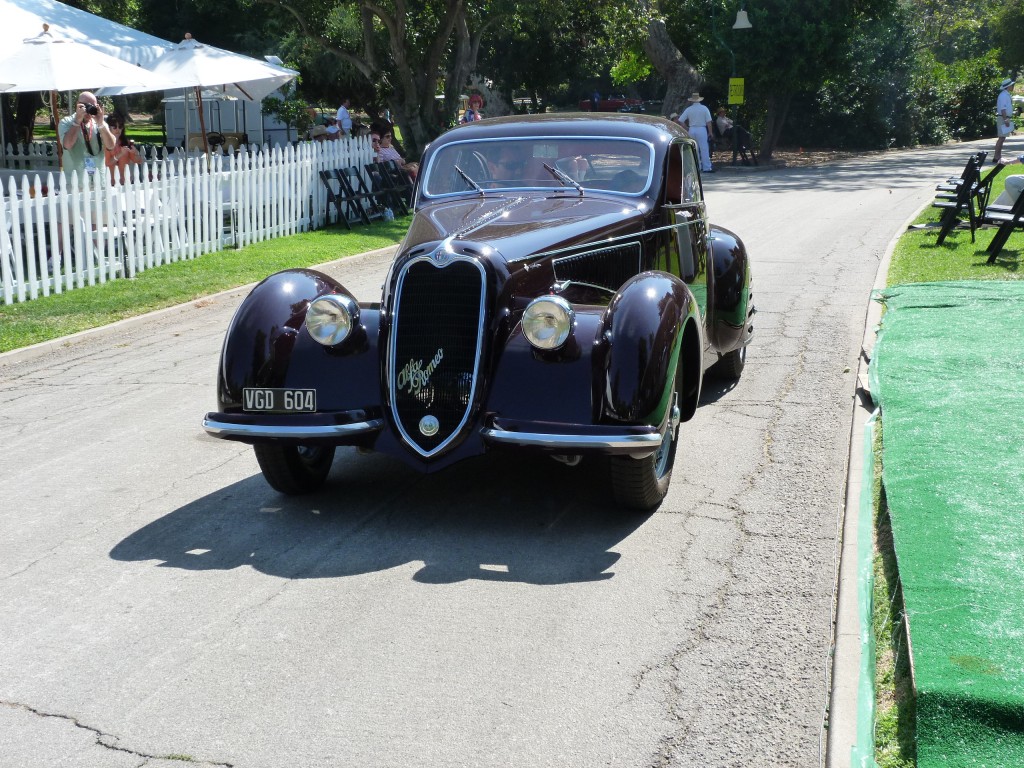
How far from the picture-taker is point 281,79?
19672 mm

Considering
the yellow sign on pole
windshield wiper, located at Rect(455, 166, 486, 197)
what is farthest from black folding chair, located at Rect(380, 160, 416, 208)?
the yellow sign on pole

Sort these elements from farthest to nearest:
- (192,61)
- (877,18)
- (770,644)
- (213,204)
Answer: (877,18)
(192,61)
(213,204)
(770,644)

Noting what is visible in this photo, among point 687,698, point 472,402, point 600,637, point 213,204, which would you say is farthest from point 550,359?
point 213,204

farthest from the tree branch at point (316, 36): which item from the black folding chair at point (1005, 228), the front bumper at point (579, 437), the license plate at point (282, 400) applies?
the front bumper at point (579, 437)

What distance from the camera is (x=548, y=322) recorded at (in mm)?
5223

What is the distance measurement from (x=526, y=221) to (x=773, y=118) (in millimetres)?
29457

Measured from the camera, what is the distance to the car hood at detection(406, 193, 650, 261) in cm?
583

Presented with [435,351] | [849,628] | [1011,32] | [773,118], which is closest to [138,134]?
[773,118]

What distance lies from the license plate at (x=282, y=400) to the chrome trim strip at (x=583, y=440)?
992 millimetres

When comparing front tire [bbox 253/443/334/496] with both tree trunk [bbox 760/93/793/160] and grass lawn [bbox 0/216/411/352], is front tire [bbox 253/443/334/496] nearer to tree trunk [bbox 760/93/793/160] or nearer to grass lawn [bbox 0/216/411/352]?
grass lawn [bbox 0/216/411/352]

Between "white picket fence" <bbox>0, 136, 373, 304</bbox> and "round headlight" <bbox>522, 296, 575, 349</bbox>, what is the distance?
294 inches

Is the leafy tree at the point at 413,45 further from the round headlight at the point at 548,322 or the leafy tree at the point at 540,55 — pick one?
the round headlight at the point at 548,322

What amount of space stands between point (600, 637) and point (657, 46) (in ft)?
110

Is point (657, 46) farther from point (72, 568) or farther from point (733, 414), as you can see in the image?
point (72, 568)
